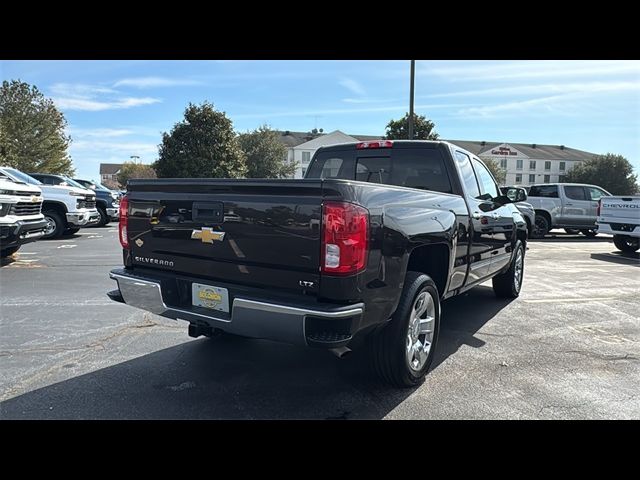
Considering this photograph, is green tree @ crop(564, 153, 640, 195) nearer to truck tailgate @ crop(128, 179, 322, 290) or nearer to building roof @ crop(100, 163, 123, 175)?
truck tailgate @ crop(128, 179, 322, 290)

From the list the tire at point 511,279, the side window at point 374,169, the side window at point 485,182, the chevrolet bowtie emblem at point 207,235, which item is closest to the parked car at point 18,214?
the chevrolet bowtie emblem at point 207,235

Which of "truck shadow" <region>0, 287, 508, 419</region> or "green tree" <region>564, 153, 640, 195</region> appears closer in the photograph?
"truck shadow" <region>0, 287, 508, 419</region>

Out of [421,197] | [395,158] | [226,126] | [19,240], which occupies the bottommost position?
[19,240]

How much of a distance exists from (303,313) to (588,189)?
17475mm

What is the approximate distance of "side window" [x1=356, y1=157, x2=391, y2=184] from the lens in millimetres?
4666

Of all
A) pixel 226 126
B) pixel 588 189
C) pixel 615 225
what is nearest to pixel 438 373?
pixel 615 225

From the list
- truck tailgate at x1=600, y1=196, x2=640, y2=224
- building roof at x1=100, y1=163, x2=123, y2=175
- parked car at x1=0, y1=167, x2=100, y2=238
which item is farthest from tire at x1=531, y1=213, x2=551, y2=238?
building roof at x1=100, y1=163, x2=123, y2=175

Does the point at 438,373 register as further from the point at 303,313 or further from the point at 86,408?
the point at 86,408

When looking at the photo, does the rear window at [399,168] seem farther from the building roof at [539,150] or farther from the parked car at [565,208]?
the building roof at [539,150]

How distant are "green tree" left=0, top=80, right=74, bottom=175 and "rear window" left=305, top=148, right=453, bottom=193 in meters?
37.4

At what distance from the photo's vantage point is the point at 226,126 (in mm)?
31000

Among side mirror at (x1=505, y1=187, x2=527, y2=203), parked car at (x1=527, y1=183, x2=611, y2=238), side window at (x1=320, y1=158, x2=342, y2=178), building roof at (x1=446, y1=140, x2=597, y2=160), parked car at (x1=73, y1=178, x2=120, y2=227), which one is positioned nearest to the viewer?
side window at (x1=320, y1=158, x2=342, y2=178)

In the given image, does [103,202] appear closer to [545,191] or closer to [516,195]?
[516,195]
